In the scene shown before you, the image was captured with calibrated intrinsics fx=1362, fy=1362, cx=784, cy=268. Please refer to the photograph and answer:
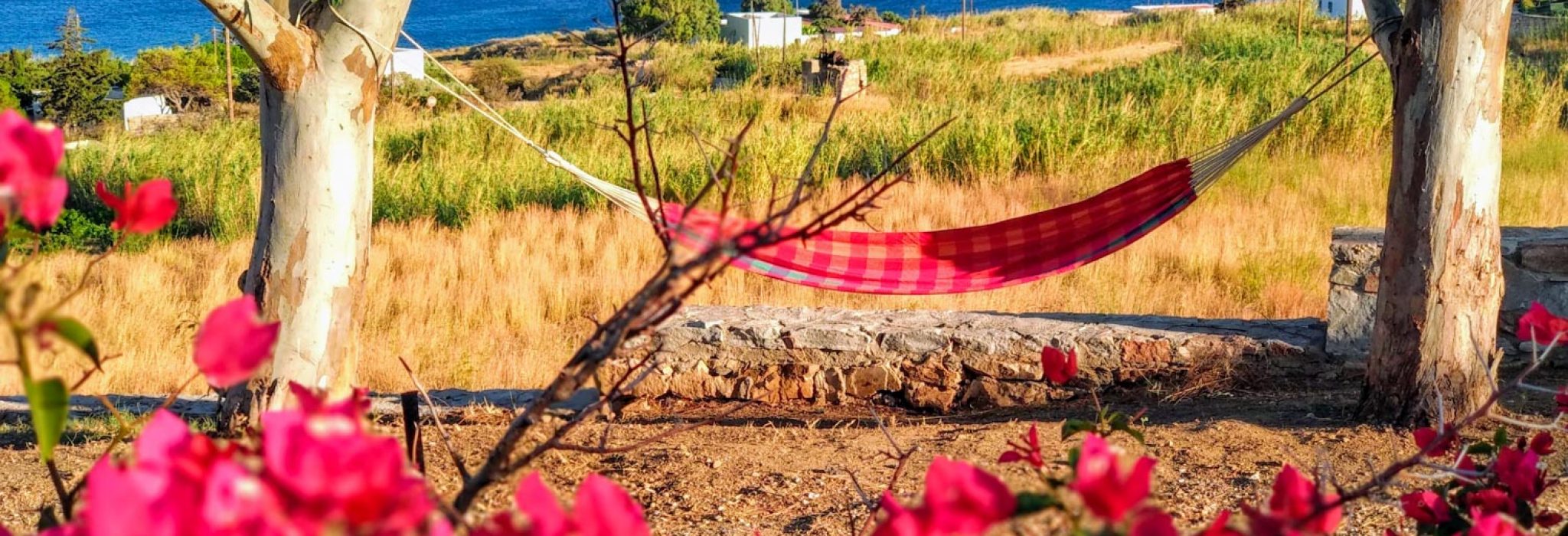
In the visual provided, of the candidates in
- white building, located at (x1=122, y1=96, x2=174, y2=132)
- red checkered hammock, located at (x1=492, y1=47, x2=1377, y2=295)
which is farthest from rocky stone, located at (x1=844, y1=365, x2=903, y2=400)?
white building, located at (x1=122, y1=96, x2=174, y2=132)

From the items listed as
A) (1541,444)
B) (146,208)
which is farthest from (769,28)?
(146,208)

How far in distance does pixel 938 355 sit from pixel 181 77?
53.6 ft

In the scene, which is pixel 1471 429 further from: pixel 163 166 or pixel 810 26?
pixel 810 26

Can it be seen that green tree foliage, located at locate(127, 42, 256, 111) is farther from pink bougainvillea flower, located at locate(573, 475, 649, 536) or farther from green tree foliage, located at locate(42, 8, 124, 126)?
pink bougainvillea flower, located at locate(573, 475, 649, 536)

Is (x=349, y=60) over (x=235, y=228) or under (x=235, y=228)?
over

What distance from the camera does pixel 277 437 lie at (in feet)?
1.57

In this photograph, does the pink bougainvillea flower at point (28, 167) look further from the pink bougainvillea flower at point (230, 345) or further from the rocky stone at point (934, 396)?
the rocky stone at point (934, 396)

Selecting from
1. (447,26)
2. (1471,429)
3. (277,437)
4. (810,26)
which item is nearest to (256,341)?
(277,437)

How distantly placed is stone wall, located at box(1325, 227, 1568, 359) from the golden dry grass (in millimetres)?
924

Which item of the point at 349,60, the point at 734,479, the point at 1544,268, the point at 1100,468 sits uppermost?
the point at 349,60

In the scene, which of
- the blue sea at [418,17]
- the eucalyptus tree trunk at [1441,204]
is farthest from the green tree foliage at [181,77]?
the blue sea at [418,17]

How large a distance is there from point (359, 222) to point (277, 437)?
2117mm

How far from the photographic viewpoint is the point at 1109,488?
1.70ft

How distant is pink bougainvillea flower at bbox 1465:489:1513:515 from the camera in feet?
3.39
